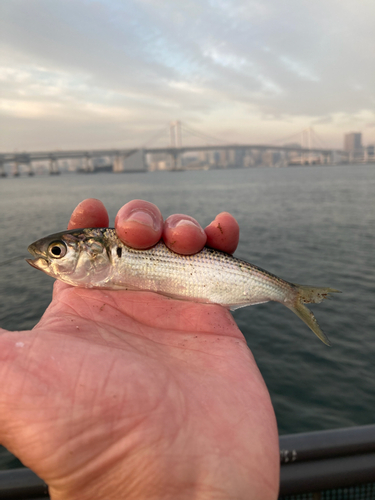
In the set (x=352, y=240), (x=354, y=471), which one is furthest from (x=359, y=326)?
(x=352, y=240)

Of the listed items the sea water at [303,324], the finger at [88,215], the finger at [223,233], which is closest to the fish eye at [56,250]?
the finger at [88,215]

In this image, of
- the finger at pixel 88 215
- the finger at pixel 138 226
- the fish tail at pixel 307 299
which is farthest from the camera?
the fish tail at pixel 307 299

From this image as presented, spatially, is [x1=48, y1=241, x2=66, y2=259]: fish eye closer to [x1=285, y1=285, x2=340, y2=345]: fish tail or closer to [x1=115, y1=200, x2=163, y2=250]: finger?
[x1=115, y1=200, x2=163, y2=250]: finger

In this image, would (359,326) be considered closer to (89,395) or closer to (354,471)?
(354,471)

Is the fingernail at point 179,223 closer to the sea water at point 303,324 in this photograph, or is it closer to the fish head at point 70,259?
the fish head at point 70,259

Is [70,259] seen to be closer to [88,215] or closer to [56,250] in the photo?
[56,250]

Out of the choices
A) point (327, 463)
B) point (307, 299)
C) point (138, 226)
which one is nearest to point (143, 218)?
point (138, 226)
